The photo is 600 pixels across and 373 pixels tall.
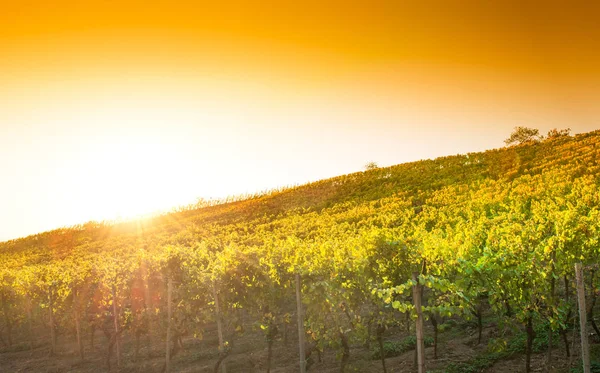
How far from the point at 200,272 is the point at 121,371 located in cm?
519

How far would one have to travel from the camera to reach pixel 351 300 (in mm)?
12461

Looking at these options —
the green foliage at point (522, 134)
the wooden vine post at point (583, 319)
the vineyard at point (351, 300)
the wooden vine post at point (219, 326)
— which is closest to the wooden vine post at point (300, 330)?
the vineyard at point (351, 300)

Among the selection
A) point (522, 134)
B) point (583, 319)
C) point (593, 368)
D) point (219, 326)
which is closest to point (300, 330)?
point (219, 326)

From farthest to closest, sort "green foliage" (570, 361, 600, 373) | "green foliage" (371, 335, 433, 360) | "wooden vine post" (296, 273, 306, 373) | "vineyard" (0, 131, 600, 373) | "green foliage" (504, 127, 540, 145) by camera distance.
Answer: "green foliage" (504, 127, 540, 145)
"green foliage" (371, 335, 433, 360)
"wooden vine post" (296, 273, 306, 373)
"vineyard" (0, 131, 600, 373)
"green foliage" (570, 361, 600, 373)

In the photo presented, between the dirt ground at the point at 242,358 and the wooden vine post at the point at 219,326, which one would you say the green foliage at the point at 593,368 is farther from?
the wooden vine post at the point at 219,326

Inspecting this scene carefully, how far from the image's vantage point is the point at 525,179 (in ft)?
120

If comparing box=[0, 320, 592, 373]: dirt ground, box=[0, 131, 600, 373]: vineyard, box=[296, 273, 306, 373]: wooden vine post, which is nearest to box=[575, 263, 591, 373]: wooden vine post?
box=[0, 131, 600, 373]: vineyard

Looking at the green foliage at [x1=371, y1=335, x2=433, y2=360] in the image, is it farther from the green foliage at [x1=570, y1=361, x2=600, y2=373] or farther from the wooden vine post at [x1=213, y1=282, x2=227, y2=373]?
the wooden vine post at [x1=213, y1=282, x2=227, y2=373]

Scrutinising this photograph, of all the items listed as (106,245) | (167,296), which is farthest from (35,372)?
(106,245)

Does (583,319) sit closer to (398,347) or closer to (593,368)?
(593,368)

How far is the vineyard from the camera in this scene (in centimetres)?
1052

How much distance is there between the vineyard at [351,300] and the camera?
10.5m

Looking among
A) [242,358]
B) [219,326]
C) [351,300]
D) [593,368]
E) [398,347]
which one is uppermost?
[351,300]

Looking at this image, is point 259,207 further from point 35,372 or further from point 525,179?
point 35,372
